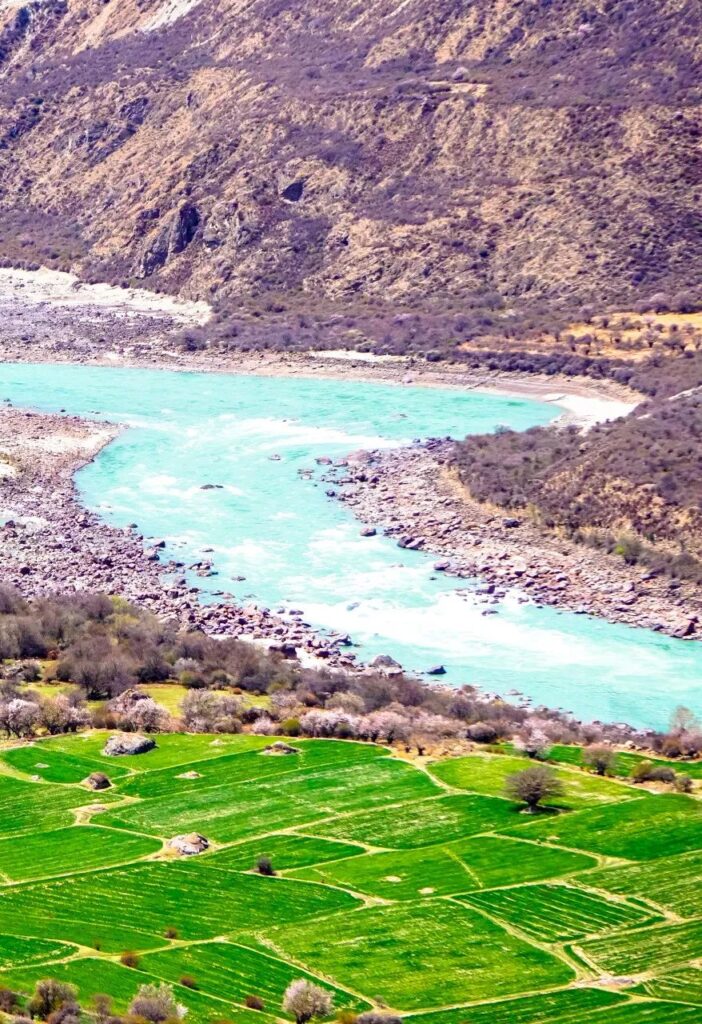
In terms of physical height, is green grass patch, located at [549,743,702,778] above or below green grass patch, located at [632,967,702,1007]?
below

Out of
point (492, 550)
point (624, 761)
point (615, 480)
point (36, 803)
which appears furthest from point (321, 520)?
point (36, 803)

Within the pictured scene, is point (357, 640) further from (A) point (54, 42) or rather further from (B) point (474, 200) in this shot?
(A) point (54, 42)

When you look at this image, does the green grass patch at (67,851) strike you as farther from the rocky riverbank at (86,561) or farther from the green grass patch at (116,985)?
the rocky riverbank at (86,561)

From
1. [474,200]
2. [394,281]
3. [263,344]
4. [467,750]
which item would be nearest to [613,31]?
[474,200]

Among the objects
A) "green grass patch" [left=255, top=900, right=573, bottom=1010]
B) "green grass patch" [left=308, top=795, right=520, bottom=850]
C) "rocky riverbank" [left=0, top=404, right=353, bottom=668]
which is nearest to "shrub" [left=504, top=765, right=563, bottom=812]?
"green grass patch" [left=308, top=795, right=520, bottom=850]

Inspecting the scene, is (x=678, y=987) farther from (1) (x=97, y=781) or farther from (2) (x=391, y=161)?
(2) (x=391, y=161)

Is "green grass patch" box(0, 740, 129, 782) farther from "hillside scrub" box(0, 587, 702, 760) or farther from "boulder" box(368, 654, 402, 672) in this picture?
"boulder" box(368, 654, 402, 672)
